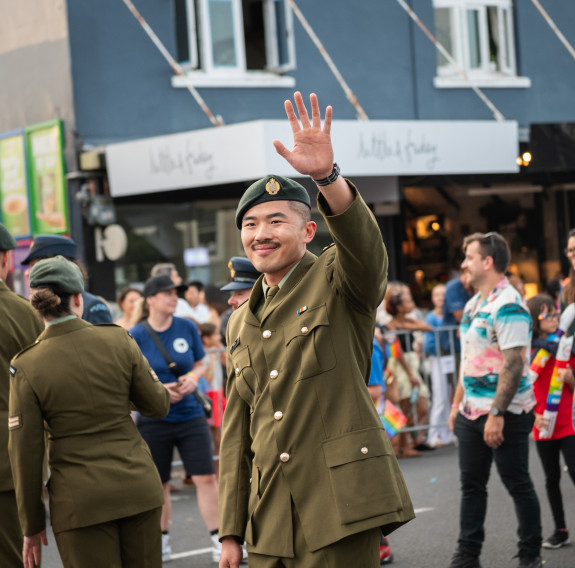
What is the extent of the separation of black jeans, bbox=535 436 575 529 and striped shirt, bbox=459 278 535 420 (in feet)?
3.01

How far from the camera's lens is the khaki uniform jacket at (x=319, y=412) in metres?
3.37

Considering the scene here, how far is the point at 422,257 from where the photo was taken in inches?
682

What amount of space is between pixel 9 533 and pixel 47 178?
10300mm

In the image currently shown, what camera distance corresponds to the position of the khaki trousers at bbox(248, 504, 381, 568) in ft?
11.1

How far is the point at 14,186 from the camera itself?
1536cm

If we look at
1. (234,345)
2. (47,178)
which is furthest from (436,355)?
(234,345)

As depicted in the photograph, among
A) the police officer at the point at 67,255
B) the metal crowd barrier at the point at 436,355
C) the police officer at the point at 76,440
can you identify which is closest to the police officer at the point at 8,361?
the police officer at the point at 76,440

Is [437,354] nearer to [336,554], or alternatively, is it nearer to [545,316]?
[545,316]

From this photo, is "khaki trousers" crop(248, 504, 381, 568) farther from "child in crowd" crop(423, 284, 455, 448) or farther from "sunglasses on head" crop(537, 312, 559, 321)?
"child in crowd" crop(423, 284, 455, 448)

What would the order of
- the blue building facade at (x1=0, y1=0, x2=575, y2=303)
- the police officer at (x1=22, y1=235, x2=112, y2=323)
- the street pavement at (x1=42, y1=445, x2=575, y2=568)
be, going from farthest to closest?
the blue building facade at (x1=0, y1=0, x2=575, y2=303) < the street pavement at (x1=42, y1=445, x2=575, y2=568) < the police officer at (x1=22, y1=235, x2=112, y2=323)

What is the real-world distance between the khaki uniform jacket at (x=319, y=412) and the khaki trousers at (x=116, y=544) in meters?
1.25

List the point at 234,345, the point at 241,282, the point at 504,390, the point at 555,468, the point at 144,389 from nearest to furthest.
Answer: the point at 234,345 < the point at 144,389 < the point at 504,390 < the point at 241,282 < the point at 555,468

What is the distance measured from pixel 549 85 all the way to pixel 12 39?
28.3 ft

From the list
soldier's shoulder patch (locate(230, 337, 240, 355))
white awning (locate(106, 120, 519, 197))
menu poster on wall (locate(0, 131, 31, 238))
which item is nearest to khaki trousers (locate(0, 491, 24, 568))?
soldier's shoulder patch (locate(230, 337, 240, 355))
